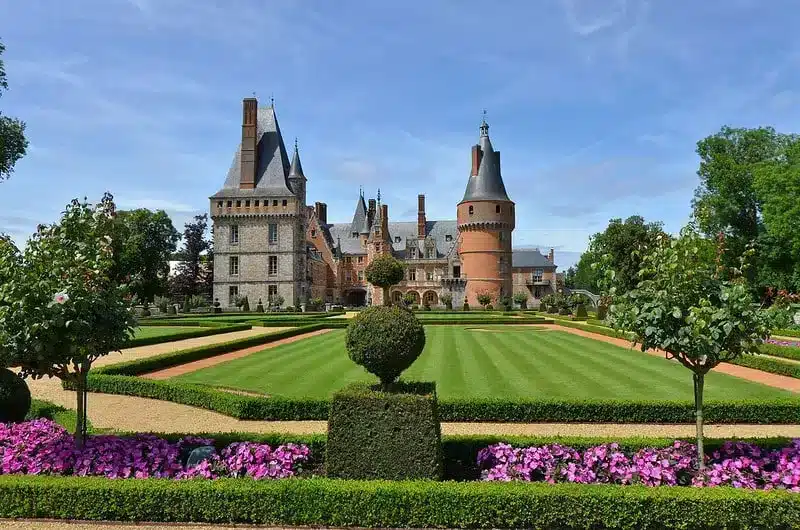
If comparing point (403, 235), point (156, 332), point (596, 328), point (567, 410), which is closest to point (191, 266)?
point (403, 235)

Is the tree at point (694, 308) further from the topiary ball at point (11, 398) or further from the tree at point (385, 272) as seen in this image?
the topiary ball at point (11, 398)

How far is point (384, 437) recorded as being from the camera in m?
→ 6.42

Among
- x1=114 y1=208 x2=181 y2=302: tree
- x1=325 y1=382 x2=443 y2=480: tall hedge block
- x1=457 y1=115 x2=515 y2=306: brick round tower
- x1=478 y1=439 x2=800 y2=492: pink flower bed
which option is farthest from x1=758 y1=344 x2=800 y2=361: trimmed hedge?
x1=114 y1=208 x2=181 y2=302: tree

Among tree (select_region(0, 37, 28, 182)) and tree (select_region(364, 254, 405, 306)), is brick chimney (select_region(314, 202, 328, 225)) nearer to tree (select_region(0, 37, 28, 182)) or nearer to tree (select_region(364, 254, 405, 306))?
tree (select_region(0, 37, 28, 182))

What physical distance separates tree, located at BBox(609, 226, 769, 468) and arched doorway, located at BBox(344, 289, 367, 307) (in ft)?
243

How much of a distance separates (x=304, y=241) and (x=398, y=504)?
5467 centimetres

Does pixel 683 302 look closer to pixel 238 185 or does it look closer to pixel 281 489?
pixel 281 489

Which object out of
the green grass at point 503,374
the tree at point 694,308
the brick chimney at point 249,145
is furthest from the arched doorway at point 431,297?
the tree at point 694,308

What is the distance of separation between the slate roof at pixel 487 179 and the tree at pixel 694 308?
56.0 m

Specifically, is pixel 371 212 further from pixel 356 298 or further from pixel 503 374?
pixel 503 374

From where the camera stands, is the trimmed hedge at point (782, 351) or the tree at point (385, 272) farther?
the trimmed hedge at point (782, 351)

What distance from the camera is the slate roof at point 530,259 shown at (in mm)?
83062

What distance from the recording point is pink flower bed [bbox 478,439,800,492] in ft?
21.3

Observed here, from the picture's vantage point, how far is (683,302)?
669cm
